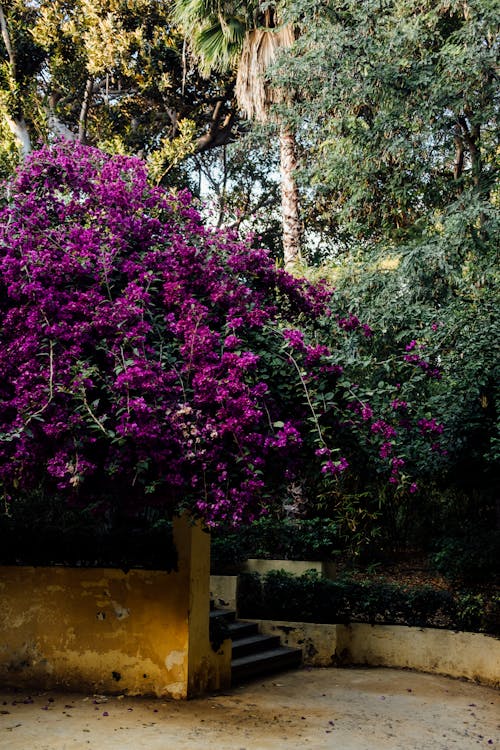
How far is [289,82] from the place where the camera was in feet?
36.2

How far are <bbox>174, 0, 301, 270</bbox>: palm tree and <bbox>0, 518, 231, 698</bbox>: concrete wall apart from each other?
7.44 metres

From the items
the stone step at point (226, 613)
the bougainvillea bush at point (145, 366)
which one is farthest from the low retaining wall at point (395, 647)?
the bougainvillea bush at point (145, 366)

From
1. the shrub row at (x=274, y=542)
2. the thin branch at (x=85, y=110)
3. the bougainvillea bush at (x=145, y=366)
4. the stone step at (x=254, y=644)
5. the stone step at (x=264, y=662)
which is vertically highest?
the thin branch at (x=85, y=110)

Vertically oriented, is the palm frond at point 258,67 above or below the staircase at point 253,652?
above

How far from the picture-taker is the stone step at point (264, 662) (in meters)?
8.68

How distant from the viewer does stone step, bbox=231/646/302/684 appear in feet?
28.5

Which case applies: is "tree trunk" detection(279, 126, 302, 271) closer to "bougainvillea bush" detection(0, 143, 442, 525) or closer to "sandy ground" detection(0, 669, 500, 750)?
"bougainvillea bush" detection(0, 143, 442, 525)

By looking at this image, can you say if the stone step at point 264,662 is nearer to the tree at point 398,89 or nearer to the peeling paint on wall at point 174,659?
the peeling paint on wall at point 174,659

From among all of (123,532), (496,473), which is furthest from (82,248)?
(496,473)

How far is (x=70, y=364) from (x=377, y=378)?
5.21 metres

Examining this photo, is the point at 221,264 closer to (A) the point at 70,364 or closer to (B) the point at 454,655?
(A) the point at 70,364

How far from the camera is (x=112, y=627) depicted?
25.2ft

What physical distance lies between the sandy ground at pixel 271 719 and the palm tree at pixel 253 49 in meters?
7.74

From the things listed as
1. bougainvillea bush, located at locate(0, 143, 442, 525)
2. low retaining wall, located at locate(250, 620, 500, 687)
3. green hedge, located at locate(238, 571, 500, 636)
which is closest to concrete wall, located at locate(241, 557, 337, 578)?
green hedge, located at locate(238, 571, 500, 636)
